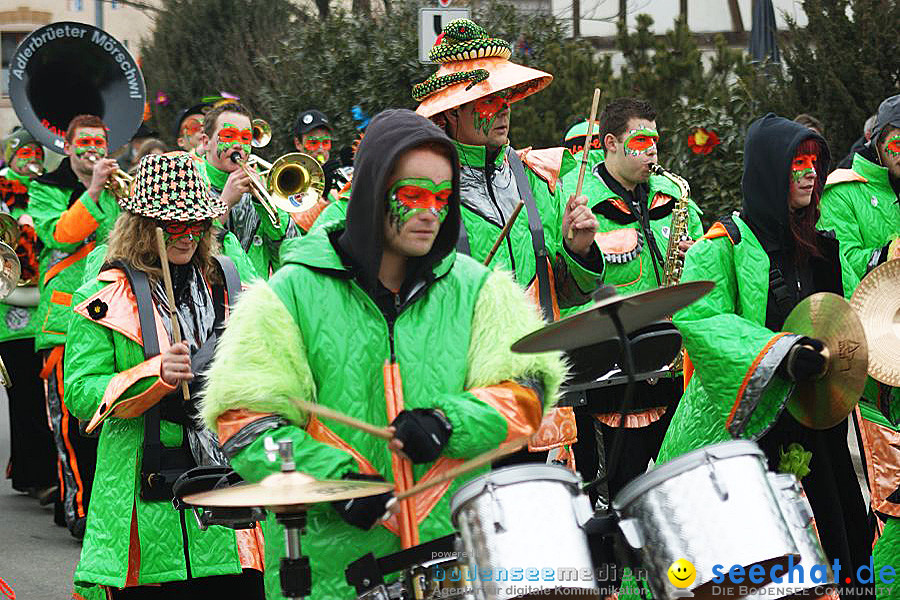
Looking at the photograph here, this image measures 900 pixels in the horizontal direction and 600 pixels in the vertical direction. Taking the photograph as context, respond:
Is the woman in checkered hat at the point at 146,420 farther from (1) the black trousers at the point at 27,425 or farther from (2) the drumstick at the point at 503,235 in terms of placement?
(1) the black trousers at the point at 27,425

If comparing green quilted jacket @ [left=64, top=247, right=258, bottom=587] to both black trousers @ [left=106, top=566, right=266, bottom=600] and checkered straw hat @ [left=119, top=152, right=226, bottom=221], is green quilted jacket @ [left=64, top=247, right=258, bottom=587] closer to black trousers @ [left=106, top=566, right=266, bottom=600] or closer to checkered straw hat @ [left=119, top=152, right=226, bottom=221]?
black trousers @ [left=106, top=566, right=266, bottom=600]

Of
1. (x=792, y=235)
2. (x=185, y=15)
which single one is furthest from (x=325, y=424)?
(x=185, y=15)

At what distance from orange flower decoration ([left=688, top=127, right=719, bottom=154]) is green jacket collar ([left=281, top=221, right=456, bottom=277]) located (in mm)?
8180

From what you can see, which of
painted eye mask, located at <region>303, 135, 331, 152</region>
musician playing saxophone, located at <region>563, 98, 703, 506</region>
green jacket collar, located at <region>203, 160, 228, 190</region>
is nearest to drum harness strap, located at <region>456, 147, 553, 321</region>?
musician playing saxophone, located at <region>563, 98, 703, 506</region>

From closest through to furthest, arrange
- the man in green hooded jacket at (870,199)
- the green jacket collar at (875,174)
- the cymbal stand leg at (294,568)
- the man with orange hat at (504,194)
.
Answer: the cymbal stand leg at (294,568)
the man with orange hat at (504,194)
the man in green hooded jacket at (870,199)
the green jacket collar at (875,174)

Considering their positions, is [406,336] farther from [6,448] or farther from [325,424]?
[6,448]

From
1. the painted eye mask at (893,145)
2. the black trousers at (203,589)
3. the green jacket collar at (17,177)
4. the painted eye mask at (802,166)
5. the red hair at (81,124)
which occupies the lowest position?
the black trousers at (203,589)

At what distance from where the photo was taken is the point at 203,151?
31.3 feet

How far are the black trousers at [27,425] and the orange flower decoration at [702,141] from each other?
5.30m

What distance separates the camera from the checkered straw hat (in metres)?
5.47

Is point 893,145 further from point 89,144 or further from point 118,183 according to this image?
point 89,144

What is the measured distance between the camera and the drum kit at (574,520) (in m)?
3.58

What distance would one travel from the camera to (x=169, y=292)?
5.27 m

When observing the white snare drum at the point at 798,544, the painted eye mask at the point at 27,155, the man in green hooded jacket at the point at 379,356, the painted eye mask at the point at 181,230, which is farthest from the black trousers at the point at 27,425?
the white snare drum at the point at 798,544
